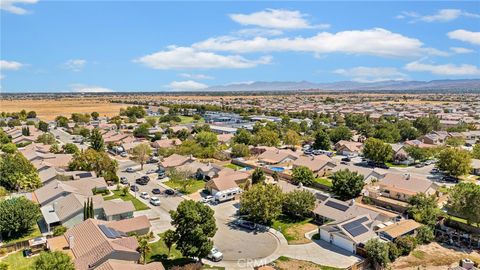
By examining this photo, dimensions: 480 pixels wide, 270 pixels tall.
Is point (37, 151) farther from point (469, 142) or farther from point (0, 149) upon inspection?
point (469, 142)

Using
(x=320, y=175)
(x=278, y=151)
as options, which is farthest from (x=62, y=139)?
(x=320, y=175)

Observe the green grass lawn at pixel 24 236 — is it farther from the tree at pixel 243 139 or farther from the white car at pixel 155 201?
the tree at pixel 243 139

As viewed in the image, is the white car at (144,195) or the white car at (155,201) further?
the white car at (144,195)

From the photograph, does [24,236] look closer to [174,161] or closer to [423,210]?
[174,161]

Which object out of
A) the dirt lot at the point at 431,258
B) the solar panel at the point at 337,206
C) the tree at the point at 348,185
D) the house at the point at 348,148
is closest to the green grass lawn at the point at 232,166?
the tree at the point at 348,185

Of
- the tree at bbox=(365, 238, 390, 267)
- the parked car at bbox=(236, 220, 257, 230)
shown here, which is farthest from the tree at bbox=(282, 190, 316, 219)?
the tree at bbox=(365, 238, 390, 267)

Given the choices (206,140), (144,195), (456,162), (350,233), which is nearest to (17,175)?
(144,195)
